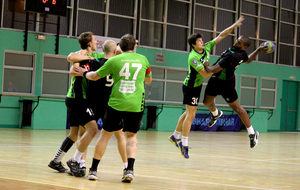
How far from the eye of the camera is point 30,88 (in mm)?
18734

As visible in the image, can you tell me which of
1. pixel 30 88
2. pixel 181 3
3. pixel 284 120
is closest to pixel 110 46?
pixel 30 88

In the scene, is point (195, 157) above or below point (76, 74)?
below

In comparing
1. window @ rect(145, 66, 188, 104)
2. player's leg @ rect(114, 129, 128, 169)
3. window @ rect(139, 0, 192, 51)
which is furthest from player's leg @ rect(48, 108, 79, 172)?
window @ rect(139, 0, 192, 51)

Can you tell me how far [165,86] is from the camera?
22.7m

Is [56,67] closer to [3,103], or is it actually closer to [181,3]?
[3,103]

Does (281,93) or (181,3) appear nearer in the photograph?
(181,3)

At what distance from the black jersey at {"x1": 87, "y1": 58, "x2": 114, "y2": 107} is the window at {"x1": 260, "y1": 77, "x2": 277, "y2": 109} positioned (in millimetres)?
21797

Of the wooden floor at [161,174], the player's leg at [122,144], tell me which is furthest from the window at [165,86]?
the player's leg at [122,144]

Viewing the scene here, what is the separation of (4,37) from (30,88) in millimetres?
2324

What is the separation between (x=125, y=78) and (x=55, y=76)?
14578 mm

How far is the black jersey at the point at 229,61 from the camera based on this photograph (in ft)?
26.1

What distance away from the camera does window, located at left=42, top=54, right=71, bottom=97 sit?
19156 millimetres

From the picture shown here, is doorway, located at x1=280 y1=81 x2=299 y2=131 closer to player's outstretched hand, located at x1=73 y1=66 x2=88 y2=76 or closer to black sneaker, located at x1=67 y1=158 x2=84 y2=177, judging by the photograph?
black sneaker, located at x1=67 y1=158 x2=84 y2=177

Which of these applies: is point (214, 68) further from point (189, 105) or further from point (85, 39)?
point (85, 39)
